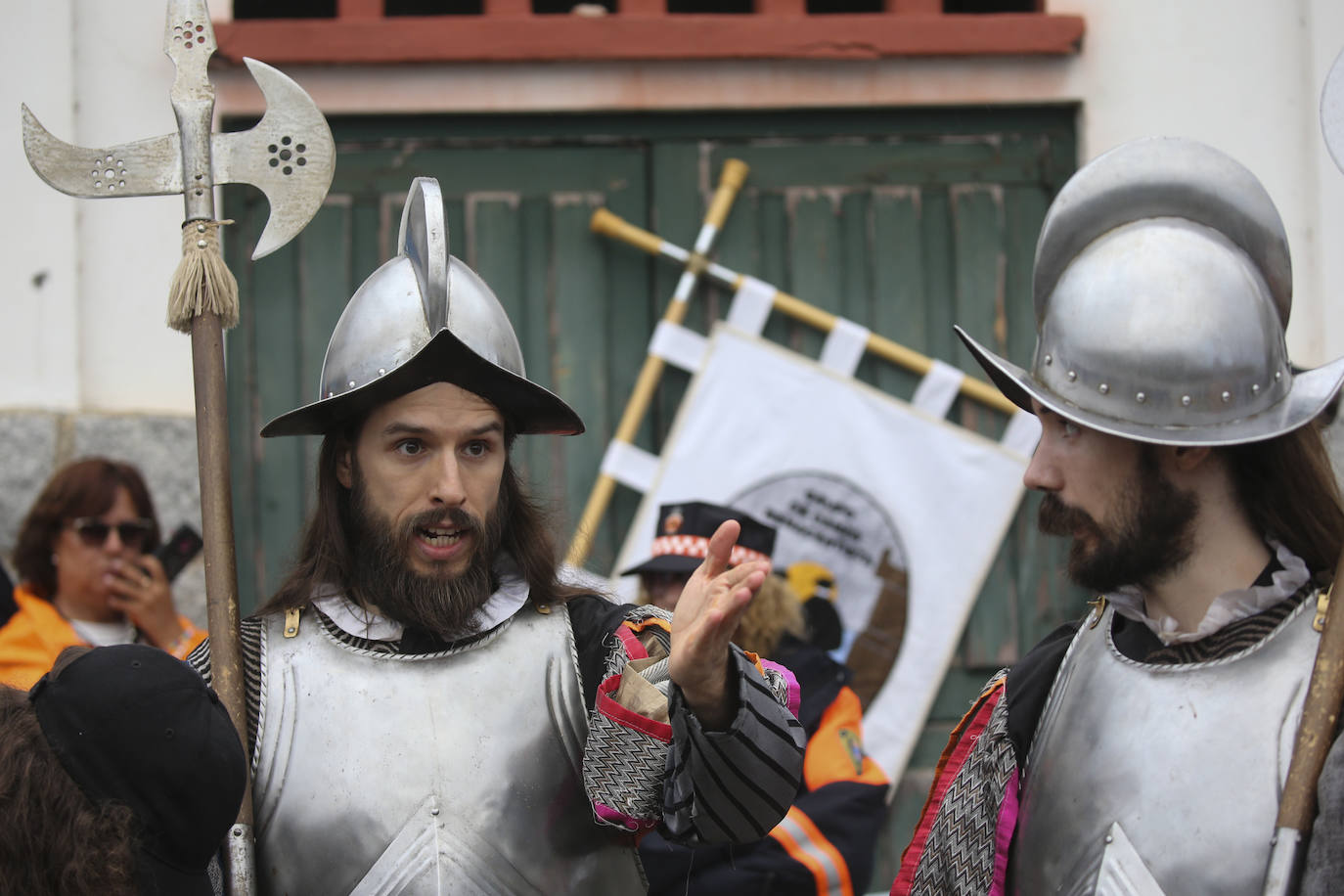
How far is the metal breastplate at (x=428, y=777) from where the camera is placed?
7.54 feet

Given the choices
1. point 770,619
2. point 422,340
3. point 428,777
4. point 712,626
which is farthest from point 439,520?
point 770,619

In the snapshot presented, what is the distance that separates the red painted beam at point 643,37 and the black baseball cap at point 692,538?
147 cm

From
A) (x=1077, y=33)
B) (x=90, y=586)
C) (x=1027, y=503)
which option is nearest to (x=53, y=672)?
(x=90, y=586)

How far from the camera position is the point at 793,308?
4.65 metres

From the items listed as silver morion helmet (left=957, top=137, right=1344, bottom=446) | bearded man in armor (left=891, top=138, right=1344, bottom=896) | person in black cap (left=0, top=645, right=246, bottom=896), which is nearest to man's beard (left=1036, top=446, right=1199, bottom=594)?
bearded man in armor (left=891, top=138, right=1344, bottom=896)

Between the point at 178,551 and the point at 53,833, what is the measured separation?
8.11 ft

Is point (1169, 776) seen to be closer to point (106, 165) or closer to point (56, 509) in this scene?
point (106, 165)

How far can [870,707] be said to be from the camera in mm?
4578

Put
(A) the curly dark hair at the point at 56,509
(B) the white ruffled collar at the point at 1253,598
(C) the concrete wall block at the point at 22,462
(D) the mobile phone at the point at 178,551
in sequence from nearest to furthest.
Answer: (B) the white ruffled collar at the point at 1253,598 → (A) the curly dark hair at the point at 56,509 → (D) the mobile phone at the point at 178,551 → (C) the concrete wall block at the point at 22,462

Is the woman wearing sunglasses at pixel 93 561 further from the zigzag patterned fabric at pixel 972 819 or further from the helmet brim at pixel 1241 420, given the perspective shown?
the helmet brim at pixel 1241 420

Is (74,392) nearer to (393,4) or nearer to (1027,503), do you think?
(393,4)

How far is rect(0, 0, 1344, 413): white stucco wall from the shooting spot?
434 centimetres

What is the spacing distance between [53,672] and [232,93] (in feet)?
10.1

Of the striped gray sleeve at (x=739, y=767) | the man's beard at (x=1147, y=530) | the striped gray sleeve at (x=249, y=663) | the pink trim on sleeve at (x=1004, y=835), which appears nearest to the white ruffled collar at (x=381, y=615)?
the striped gray sleeve at (x=249, y=663)
